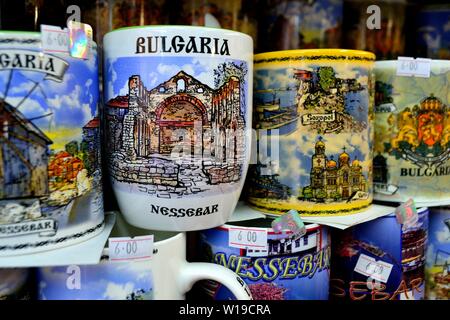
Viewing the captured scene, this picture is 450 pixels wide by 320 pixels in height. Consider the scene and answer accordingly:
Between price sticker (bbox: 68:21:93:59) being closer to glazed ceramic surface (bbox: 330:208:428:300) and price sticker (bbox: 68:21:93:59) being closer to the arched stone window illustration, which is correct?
the arched stone window illustration

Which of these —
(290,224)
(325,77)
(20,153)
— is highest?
(325,77)

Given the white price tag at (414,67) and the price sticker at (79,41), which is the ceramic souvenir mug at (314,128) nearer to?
the white price tag at (414,67)

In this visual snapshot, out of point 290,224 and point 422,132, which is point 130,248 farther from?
point 422,132

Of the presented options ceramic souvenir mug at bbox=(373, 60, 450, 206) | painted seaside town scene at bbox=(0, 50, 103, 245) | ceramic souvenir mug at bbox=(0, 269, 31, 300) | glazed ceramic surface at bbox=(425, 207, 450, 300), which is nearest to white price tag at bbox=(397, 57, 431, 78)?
ceramic souvenir mug at bbox=(373, 60, 450, 206)

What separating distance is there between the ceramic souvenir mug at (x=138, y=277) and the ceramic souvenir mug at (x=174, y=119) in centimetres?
4

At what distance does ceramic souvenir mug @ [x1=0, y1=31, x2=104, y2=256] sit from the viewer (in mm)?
561

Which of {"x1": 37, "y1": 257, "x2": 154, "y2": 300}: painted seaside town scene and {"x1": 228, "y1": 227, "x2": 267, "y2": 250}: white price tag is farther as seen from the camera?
{"x1": 228, "y1": 227, "x2": 267, "y2": 250}: white price tag

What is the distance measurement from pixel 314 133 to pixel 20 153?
452mm

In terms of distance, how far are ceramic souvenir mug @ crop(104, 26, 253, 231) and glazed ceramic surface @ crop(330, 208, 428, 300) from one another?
11.0 inches

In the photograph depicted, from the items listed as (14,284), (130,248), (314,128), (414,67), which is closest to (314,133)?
(314,128)

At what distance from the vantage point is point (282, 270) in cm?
73

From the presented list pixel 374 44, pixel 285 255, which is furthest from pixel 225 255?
pixel 374 44

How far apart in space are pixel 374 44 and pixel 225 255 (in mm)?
715
